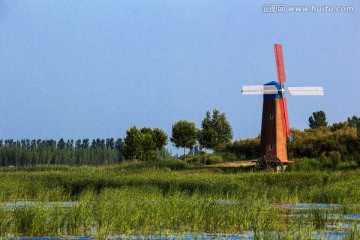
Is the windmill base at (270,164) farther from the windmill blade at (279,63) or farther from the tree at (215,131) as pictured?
the tree at (215,131)

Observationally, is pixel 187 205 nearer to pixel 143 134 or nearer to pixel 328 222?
pixel 328 222

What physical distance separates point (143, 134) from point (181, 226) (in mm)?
54204

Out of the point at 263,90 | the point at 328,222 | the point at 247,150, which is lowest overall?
the point at 328,222

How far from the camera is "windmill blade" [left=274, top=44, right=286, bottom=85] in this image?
1633 inches

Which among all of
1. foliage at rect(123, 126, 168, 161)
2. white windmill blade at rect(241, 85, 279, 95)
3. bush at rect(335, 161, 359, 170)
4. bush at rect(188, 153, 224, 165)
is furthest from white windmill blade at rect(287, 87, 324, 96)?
foliage at rect(123, 126, 168, 161)

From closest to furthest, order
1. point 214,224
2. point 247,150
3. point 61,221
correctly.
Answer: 1. point 61,221
2. point 214,224
3. point 247,150

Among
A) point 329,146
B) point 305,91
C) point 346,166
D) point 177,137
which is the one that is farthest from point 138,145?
point 346,166

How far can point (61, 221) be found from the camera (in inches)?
458

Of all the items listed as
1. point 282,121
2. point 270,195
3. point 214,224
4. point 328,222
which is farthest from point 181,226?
point 282,121

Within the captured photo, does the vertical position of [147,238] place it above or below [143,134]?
below

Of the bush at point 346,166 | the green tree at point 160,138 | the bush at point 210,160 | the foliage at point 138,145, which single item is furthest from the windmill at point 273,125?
the green tree at point 160,138

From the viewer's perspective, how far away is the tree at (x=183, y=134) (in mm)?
62938

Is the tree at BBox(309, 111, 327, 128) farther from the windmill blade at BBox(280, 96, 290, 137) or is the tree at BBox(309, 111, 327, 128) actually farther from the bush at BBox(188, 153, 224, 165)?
the windmill blade at BBox(280, 96, 290, 137)

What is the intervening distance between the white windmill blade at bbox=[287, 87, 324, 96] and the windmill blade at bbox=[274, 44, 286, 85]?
947mm
